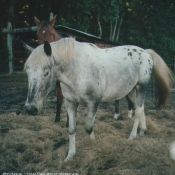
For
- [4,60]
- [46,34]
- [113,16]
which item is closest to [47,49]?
[46,34]

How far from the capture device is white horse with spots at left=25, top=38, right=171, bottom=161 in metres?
2.49

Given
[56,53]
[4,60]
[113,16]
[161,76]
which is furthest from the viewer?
[113,16]

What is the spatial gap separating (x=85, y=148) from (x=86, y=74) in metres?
1.12

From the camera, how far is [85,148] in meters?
3.20

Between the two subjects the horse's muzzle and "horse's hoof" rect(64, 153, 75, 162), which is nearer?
the horse's muzzle

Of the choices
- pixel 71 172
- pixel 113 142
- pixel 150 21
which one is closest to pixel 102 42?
pixel 150 21

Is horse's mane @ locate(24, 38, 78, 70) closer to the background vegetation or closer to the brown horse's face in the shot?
the brown horse's face

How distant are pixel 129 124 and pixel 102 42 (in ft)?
35.9

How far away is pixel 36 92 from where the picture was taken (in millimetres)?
2482

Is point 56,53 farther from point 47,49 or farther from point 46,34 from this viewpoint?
point 46,34

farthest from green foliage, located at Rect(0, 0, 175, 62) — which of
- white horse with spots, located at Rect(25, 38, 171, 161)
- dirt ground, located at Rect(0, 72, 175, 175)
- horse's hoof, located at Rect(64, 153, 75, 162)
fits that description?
horse's hoof, located at Rect(64, 153, 75, 162)

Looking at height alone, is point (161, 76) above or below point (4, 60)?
above

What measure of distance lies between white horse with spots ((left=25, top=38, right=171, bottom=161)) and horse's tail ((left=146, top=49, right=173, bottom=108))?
0.02 metres

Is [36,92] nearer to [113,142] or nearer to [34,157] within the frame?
[34,157]
